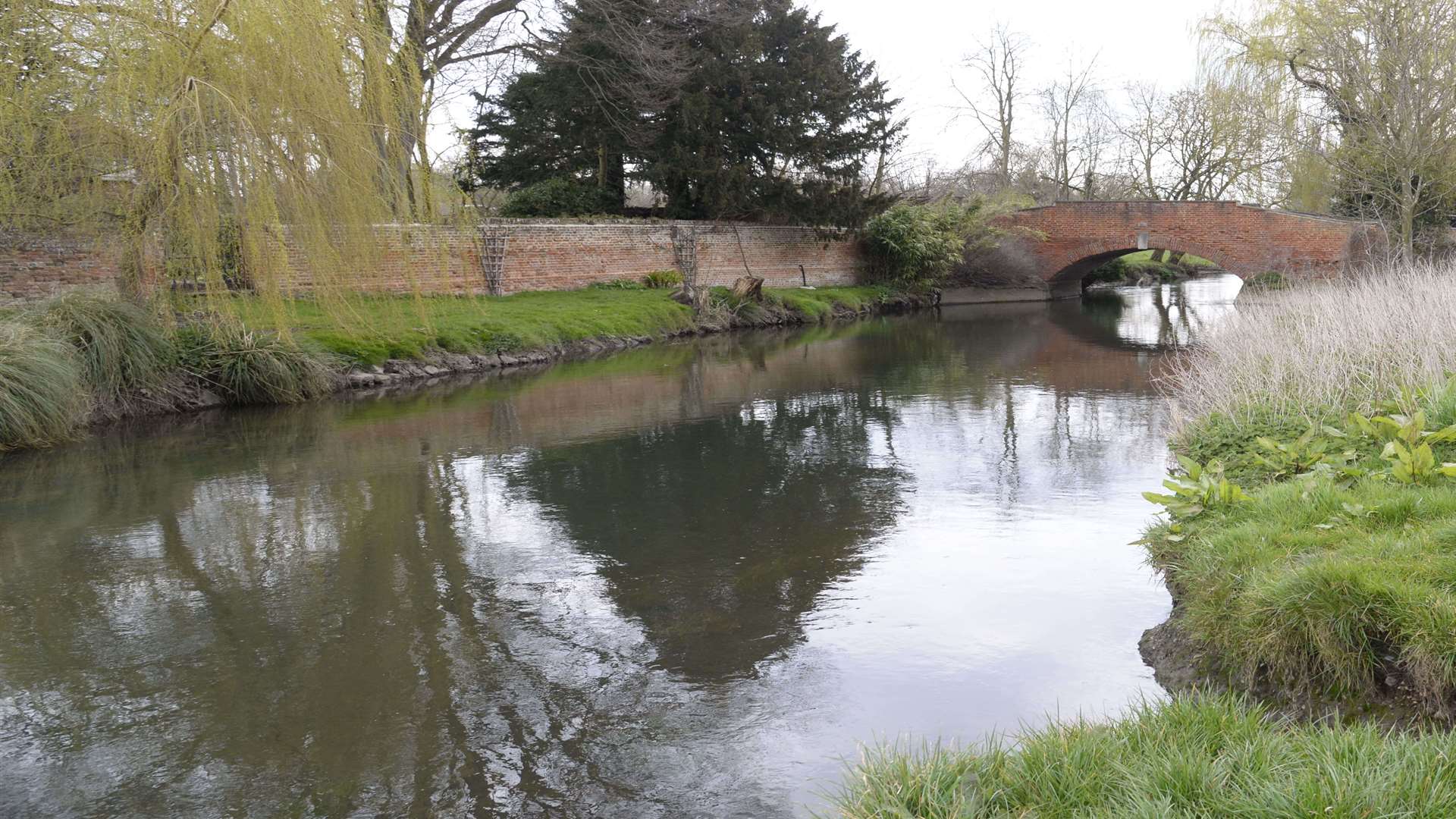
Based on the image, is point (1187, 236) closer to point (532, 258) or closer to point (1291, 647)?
point (532, 258)

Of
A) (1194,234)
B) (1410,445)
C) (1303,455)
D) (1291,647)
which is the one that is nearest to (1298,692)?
(1291,647)

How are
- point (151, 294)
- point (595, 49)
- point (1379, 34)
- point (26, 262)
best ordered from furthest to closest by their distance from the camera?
1. point (595, 49)
2. point (1379, 34)
3. point (26, 262)
4. point (151, 294)

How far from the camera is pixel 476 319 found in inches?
709

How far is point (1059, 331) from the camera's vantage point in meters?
22.8

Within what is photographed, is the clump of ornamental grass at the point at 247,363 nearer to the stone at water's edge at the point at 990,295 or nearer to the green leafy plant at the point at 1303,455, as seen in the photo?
the green leafy plant at the point at 1303,455

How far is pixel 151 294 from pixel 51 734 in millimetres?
9154

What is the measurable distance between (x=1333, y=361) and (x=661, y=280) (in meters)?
18.6

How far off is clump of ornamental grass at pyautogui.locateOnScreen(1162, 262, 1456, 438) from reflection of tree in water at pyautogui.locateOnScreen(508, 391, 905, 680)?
270cm

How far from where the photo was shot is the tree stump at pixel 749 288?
24719 millimetres

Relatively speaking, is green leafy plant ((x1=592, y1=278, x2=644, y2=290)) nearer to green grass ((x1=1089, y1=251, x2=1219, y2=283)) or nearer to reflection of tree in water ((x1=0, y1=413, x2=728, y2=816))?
reflection of tree in water ((x1=0, y1=413, x2=728, y2=816))

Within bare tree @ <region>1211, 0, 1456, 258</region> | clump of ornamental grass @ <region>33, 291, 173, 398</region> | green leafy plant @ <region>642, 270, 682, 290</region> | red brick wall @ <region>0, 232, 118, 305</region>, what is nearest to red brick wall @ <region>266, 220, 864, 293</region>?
green leafy plant @ <region>642, 270, 682, 290</region>

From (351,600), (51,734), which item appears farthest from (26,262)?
(51,734)

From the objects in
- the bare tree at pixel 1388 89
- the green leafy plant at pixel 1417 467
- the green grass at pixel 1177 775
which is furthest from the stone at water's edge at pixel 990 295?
the green grass at pixel 1177 775

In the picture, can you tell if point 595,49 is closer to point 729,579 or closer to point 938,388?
point 938,388
